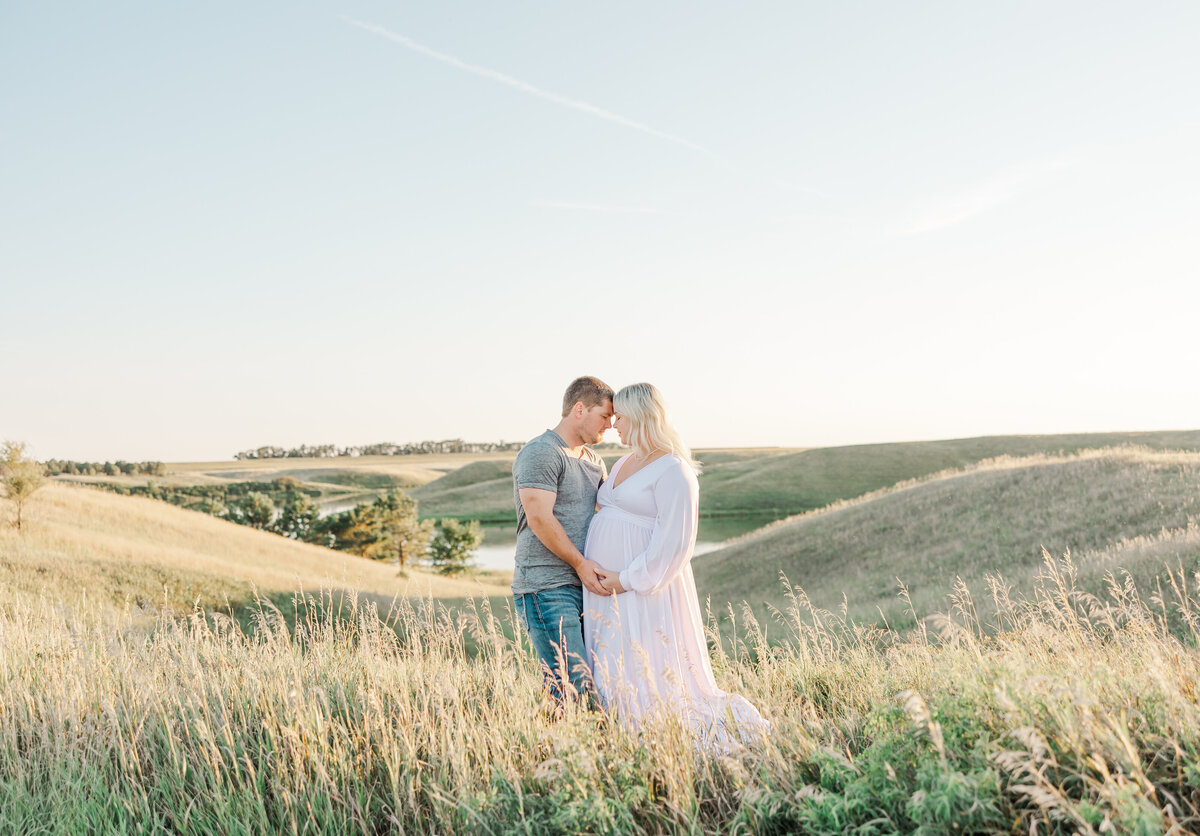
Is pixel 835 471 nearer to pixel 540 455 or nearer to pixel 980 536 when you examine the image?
pixel 980 536

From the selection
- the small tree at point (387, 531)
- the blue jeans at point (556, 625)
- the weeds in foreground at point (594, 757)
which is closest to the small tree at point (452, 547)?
the small tree at point (387, 531)

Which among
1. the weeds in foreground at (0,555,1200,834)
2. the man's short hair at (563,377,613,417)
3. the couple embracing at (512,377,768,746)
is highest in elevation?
the man's short hair at (563,377,613,417)

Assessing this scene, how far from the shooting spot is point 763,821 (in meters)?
3.26

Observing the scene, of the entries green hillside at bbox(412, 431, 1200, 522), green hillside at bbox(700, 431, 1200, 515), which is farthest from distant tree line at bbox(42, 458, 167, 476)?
green hillside at bbox(700, 431, 1200, 515)

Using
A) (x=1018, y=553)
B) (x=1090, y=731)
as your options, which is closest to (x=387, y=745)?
(x=1090, y=731)

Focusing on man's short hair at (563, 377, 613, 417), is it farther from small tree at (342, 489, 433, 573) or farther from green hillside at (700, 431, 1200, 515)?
green hillside at (700, 431, 1200, 515)

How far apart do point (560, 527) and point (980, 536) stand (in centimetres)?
2101

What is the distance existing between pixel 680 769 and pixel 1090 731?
1.69m

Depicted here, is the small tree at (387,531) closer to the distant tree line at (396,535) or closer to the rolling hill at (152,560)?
the distant tree line at (396,535)

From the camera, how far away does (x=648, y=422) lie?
16.0 ft

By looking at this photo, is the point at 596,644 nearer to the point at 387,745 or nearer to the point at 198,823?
the point at 387,745

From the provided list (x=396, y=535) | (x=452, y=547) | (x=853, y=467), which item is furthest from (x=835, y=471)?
(x=396, y=535)

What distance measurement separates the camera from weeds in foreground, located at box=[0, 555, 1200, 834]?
2.90 meters

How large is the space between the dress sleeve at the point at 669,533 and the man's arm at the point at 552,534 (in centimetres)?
31
